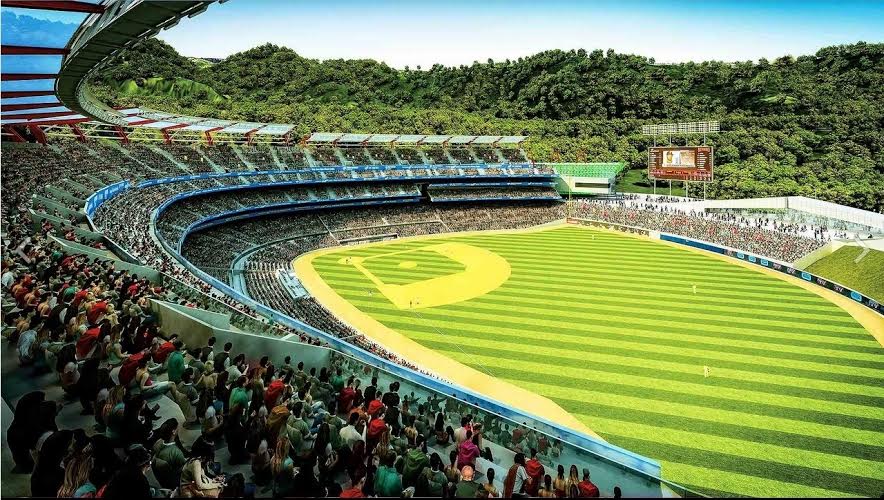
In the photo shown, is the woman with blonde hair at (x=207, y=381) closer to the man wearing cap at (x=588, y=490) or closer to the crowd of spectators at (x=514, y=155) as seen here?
the man wearing cap at (x=588, y=490)

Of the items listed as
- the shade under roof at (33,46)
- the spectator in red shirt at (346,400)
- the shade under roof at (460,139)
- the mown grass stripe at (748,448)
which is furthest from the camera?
the shade under roof at (460,139)

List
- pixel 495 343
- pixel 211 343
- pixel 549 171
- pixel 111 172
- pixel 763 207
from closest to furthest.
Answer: pixel 211 343 < pixel 495 343 < pixel 111 172 < pixel 763 207 < pixel 549 171

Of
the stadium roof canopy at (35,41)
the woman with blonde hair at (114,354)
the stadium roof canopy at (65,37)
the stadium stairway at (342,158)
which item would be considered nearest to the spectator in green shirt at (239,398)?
the woman with blonde hair at (114,354)

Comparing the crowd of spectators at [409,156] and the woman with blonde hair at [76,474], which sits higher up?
the crowd of spectators at [409,156]

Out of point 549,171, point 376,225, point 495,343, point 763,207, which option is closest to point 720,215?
point 763,207

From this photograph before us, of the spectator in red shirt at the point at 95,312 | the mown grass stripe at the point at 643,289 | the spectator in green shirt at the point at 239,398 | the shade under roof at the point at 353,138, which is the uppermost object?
the shade under roof at the point at 353,138

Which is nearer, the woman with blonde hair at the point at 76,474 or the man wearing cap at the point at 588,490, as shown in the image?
A: the woman with blonde hair at the point at 76,474

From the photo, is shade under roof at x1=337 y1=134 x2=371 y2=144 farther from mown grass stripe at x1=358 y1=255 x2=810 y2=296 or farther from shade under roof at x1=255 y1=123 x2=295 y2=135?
mown grass stripe at x1=358 y1=255 x2=810 y2=296

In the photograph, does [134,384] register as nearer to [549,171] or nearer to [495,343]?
[495,343]
